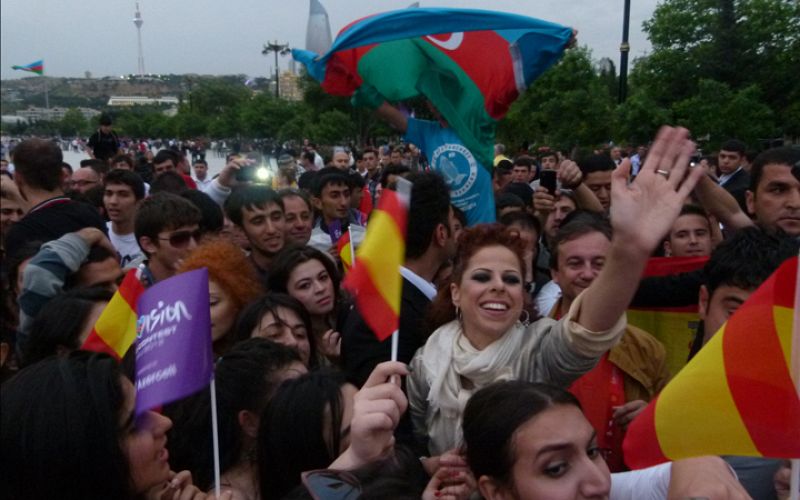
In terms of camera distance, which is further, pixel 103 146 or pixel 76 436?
pixel 103 146

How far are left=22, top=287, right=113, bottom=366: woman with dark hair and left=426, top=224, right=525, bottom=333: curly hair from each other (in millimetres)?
1427

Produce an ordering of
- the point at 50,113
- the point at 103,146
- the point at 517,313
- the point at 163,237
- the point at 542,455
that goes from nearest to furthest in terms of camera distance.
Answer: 1. the point at 542,455
2. the point at 517,313
3. the point at 163,237
4. the point at 103,146
5. the point at 50,113

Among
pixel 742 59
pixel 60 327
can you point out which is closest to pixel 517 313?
pixel 60 327

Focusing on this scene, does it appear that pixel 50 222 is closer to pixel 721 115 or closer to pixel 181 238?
pixel 181 238

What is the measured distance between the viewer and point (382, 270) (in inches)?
89.1

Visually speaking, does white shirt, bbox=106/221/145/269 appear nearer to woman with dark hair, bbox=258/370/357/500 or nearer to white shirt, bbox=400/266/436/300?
white shirt, bbox=400/266/436/300

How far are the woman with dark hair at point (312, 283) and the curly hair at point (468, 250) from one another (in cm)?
103

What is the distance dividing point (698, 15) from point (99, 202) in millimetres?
38695

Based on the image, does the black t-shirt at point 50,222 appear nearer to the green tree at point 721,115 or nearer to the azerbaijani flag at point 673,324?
the azerbaijani flag at point 673,324

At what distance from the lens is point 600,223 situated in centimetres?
344

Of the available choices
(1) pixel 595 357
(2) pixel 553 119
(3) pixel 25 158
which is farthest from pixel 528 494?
(2) pixel 553 119

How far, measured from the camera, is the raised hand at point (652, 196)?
1.96 meters

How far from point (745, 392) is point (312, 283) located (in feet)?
8.09

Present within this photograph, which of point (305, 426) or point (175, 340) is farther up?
point (175, 340)
